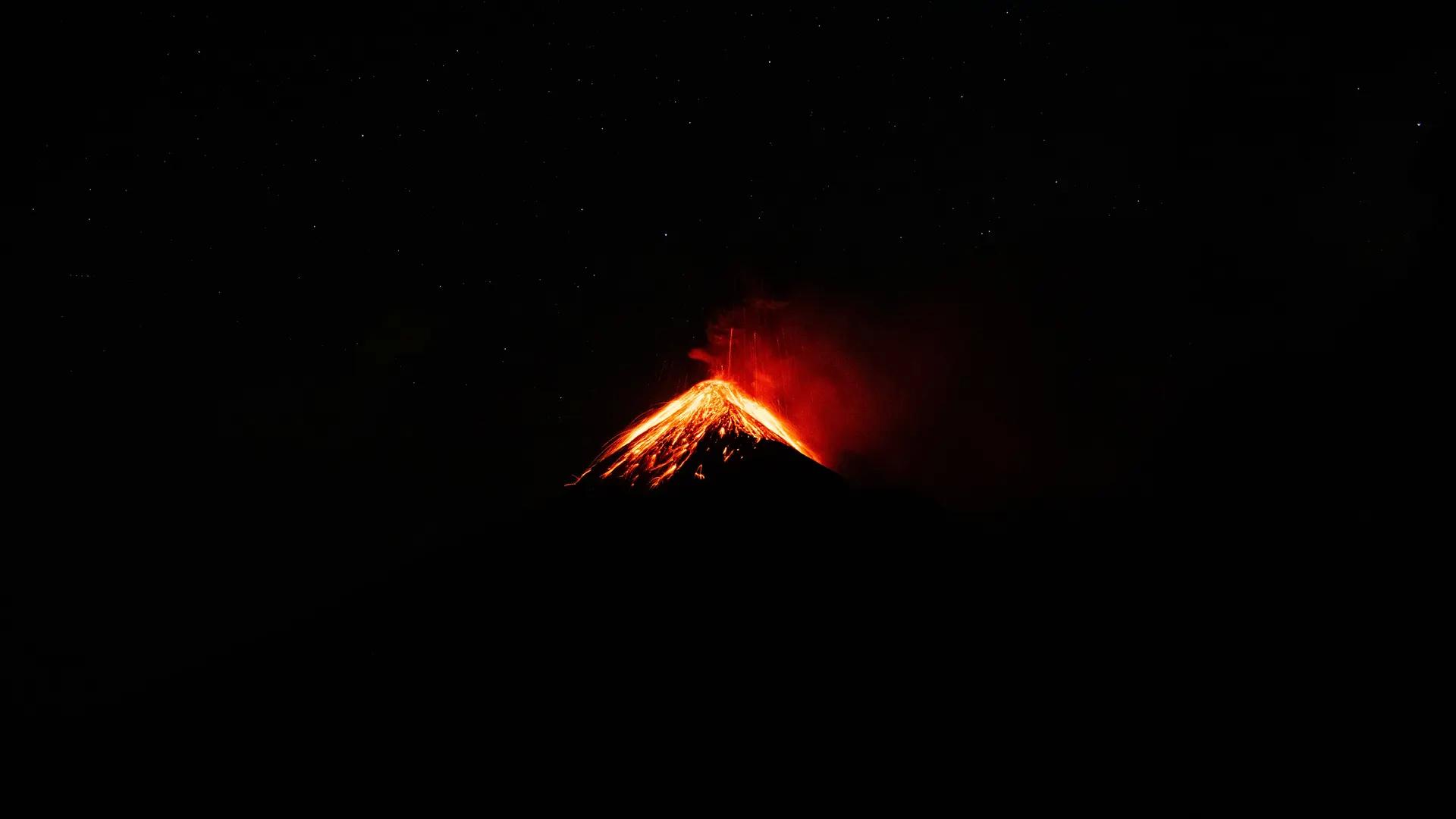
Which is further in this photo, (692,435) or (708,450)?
(692,435)

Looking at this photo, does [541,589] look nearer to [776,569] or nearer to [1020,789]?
[776,569]

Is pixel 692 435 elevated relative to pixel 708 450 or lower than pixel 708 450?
elevated

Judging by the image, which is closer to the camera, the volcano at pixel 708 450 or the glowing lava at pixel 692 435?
the volcano at pixel 708 450

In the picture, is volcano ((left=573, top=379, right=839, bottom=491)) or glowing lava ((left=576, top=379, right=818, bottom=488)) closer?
volcano ((left=573, top=379, right=839, bottom=491))

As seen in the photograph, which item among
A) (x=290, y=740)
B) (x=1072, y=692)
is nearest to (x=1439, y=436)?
(x=1072, y=692)
